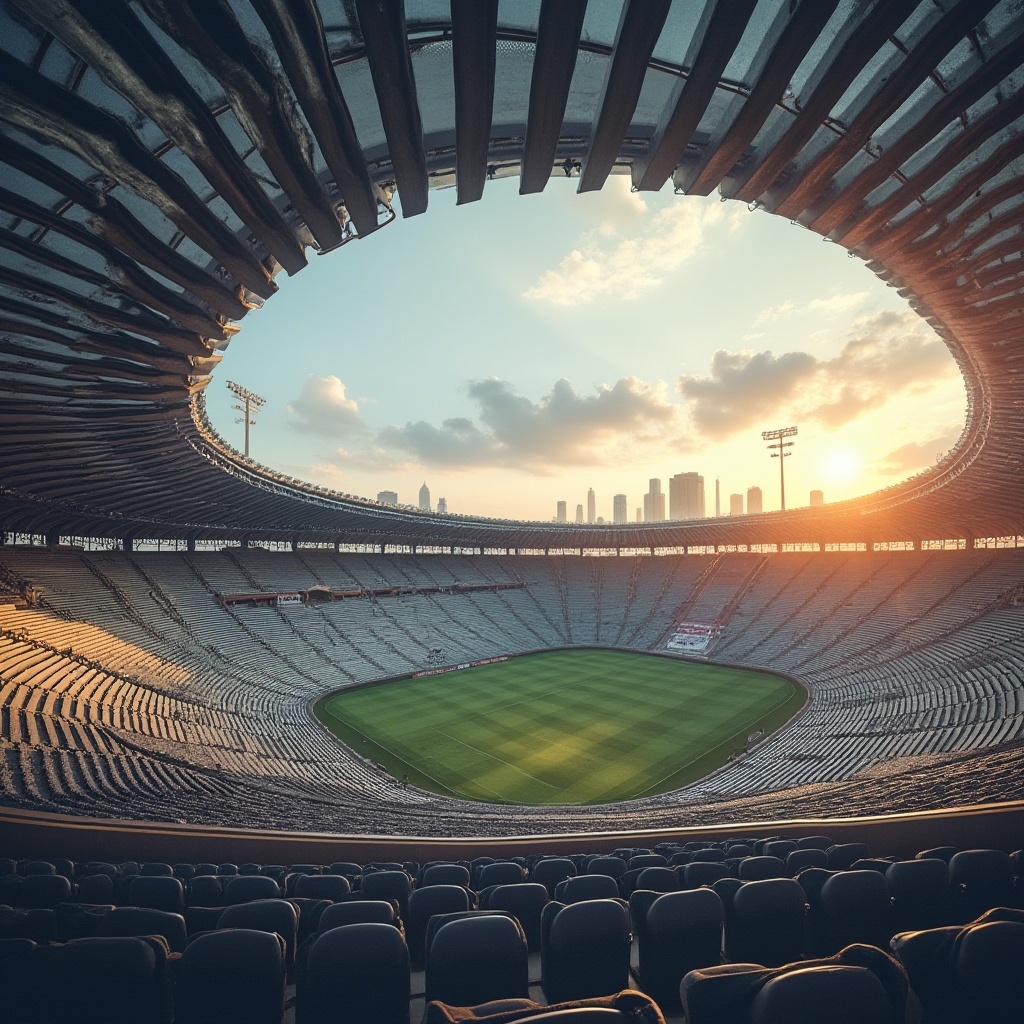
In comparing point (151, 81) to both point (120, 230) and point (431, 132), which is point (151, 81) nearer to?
point (120, 230)

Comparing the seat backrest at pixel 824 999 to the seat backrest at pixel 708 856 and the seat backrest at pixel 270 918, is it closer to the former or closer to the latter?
the seat backrest at pixel 270 918

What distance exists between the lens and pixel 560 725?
27.7 meters

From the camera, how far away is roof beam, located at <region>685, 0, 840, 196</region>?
376cm

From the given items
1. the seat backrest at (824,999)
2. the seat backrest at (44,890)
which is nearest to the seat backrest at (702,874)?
the seat backrest at (824,999)

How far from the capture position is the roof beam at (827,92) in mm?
3746

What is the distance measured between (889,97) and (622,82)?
2.60m

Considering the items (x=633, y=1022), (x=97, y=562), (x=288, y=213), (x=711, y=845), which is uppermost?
(x=288, y=213)

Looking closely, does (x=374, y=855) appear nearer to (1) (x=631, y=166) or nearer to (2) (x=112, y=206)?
(2) (x=112, y=206)

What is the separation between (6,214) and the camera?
5.58 metres

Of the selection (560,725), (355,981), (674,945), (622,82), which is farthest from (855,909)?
(560,725)

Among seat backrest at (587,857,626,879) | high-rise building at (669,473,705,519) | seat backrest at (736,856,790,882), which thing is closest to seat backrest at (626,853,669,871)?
seat backrest at (587,857,626,879)

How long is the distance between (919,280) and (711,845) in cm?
988

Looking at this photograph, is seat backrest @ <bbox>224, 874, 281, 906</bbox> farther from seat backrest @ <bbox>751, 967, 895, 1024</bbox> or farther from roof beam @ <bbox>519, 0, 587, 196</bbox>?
roof beam @ <bbox>519, 0, 587, 196</bbox>

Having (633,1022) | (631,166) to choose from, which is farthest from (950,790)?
(631,166)
